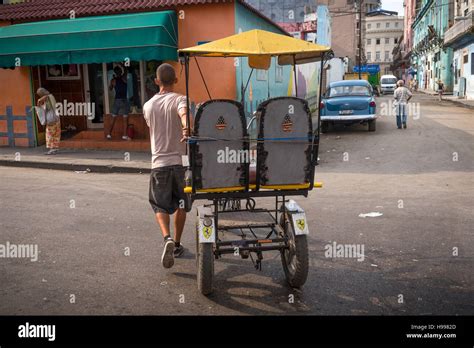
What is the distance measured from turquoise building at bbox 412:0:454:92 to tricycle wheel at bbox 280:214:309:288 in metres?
44.2

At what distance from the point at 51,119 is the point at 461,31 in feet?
95.0

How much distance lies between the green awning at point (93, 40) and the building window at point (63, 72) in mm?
2021

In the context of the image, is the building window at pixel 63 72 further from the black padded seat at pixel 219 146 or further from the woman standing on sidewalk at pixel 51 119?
the black padded seat at pixel 219 146

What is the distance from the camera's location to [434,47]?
177 ft

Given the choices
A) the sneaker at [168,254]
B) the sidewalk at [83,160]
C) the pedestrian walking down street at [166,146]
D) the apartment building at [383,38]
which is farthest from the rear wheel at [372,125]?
the apartment building at [383,38]

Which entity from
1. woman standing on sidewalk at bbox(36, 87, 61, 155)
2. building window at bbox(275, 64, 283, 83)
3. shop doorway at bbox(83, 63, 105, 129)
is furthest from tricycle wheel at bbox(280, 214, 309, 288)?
building window at bbox(275, 64, 283, 83)

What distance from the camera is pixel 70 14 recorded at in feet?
47.5

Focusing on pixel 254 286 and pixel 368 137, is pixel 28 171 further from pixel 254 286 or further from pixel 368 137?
pixel 368 137

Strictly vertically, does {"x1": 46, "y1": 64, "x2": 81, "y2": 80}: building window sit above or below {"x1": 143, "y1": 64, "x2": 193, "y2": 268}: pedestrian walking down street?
above

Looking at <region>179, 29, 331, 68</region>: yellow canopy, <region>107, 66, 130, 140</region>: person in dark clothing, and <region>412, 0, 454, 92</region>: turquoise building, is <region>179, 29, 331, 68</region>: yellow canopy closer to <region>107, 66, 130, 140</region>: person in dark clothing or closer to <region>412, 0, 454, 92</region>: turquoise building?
<region>107, 66, 130, 140</region>: person in dark clothing

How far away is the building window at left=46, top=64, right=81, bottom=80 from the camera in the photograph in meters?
16.1

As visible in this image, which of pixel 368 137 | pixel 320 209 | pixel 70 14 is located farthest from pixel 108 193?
pixel 368 137
